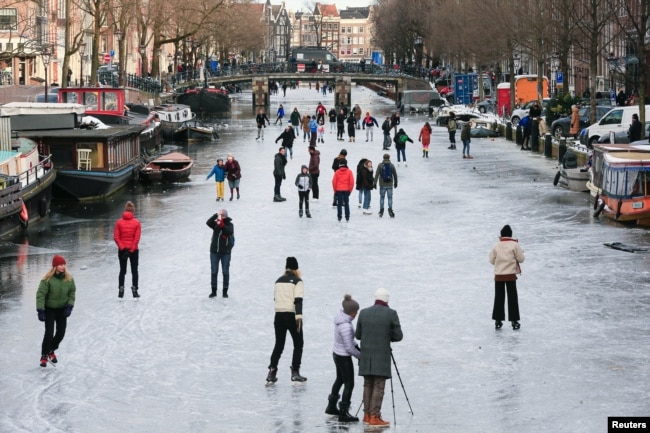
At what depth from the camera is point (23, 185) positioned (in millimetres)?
34156

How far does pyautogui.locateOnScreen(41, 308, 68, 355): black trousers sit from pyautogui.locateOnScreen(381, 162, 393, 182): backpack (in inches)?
611

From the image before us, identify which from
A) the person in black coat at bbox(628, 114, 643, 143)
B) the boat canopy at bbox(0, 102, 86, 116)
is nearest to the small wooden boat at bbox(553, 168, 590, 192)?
the person in black coat at bbox(628, 114, 643, 143)

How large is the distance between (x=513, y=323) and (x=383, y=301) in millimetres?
5999

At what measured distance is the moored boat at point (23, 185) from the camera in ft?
104

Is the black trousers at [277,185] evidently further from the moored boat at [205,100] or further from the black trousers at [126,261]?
the moored boat at [205,100]

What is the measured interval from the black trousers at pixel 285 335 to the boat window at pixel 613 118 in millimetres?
32225

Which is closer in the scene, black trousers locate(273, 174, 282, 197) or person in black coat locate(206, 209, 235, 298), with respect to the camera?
person in black coat locate(206, 209, 235, 298)

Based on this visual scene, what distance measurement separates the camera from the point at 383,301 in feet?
46.3

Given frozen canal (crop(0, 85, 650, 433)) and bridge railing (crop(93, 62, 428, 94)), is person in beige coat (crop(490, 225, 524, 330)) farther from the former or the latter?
bridge railing (crop(93, 62, 428, 94))

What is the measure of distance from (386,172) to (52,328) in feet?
52.5

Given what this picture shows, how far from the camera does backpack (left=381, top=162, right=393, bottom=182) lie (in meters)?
32.3

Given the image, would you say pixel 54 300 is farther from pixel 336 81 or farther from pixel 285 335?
pixel 336 81

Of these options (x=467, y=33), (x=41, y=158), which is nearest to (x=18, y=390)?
(x=41, y=158)

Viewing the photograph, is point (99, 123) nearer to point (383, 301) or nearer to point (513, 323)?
point (513, 323)
